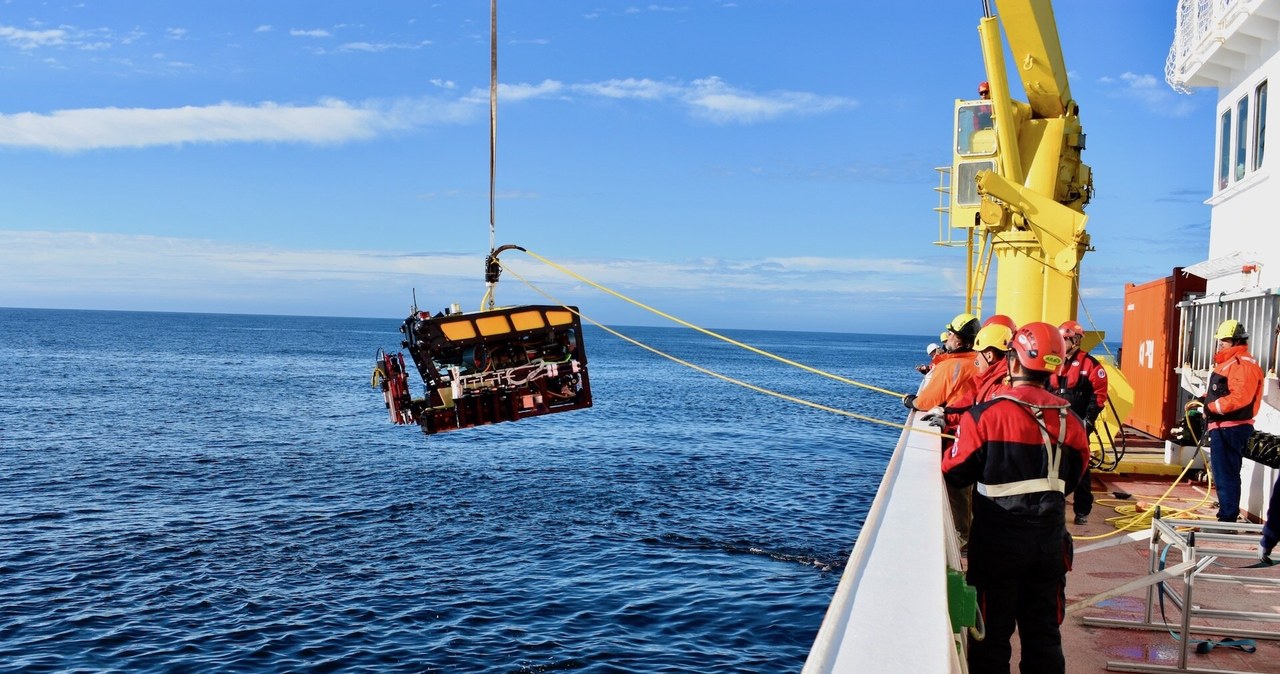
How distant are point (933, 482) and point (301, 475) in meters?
22.6

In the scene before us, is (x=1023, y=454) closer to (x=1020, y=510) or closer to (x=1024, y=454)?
(x=1024, y=454)

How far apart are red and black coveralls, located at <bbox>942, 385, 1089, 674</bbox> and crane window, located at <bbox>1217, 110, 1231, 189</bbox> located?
364 inches

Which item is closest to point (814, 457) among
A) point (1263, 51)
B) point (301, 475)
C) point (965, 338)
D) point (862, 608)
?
point (301, 475)

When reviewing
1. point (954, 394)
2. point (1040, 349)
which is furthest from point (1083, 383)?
point (1040, 349)

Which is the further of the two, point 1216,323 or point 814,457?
point 814,457

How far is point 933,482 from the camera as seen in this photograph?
15.1 ft

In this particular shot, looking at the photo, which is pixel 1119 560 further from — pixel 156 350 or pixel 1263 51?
pixel 156 350

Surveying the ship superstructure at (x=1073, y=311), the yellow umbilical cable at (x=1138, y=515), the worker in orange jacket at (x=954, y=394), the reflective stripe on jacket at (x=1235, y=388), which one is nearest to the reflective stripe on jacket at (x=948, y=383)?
the worker in orange jacket at (x=954, y=394)

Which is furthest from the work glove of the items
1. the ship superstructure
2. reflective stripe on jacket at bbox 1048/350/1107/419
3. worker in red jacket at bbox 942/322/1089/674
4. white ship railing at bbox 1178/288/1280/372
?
white ship railing at bbox 1178/288/1280/372

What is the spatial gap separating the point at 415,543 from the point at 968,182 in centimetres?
1162

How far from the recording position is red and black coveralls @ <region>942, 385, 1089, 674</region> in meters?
4.15

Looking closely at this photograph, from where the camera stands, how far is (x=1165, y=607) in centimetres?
622

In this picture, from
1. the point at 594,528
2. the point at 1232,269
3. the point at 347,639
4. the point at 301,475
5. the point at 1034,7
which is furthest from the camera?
the point at 301,475

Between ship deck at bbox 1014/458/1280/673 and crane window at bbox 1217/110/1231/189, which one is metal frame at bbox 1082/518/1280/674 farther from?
crane window at bbox 1217/110/1231/189
